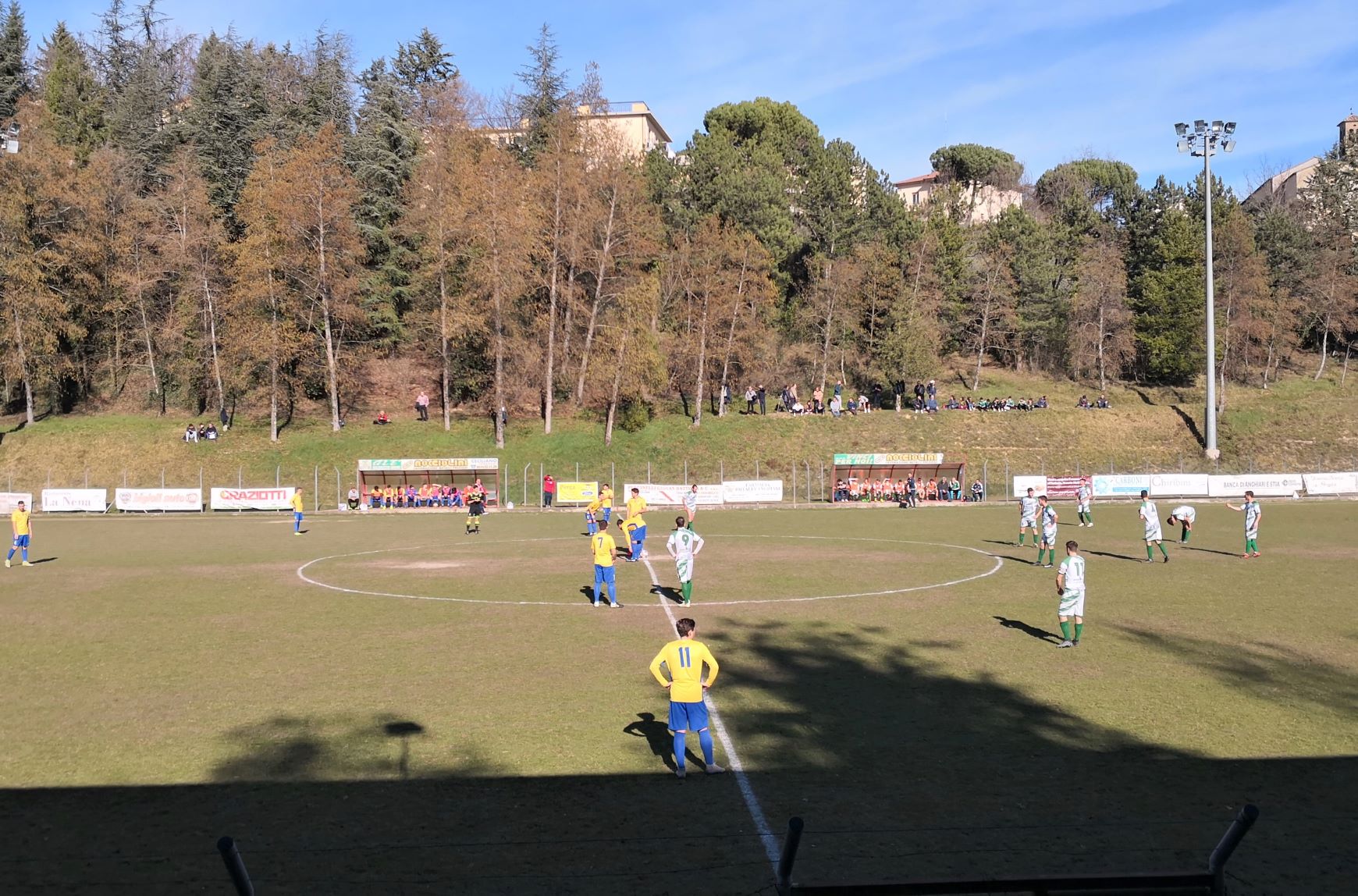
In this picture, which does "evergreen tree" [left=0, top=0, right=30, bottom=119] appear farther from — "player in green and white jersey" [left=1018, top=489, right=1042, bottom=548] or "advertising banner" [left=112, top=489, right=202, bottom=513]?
"player in green and white jersey" [left=1018, top=489, right=1042, bottom=548]

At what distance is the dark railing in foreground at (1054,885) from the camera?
475 centimetres

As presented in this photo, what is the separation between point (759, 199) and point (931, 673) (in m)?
61.6

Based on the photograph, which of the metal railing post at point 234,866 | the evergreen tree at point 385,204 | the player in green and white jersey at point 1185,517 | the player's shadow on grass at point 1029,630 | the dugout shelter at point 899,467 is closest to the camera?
the metal railing post at point 234,866

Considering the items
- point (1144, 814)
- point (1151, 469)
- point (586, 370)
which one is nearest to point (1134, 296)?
point (1151, 469)

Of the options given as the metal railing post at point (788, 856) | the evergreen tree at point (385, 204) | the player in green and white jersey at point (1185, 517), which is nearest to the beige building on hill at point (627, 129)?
the evergreen tree at point (385, 204)

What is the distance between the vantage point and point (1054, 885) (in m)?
4.78

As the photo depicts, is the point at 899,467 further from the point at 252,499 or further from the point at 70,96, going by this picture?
the point at 70,96

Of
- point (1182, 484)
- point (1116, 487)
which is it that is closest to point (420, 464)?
point (1116, 487)

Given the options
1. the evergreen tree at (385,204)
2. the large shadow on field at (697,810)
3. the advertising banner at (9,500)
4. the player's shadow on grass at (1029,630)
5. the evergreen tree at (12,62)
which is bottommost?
the large shadow on field at (697,810)

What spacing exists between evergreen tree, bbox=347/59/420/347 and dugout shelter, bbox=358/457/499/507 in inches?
674

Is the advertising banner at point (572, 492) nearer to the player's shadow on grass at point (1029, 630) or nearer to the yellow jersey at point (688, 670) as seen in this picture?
the player's shadow on grass at point (1029, 630)

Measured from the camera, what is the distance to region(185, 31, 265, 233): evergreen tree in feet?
231

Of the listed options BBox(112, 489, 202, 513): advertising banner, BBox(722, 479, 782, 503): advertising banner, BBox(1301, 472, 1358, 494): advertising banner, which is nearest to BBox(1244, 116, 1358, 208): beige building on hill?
BBox(1301, 472, 1358, 494): advertising banner

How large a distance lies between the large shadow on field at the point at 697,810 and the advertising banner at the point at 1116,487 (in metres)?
42.3
